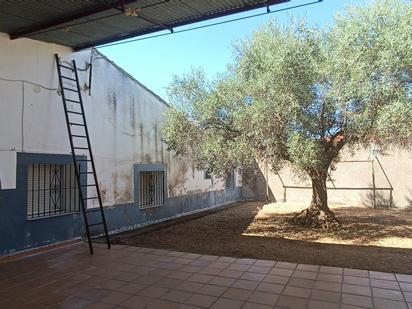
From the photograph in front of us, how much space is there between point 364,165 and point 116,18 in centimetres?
1051

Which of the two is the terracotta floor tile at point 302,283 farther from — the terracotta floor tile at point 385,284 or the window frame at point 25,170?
the window frame at point 25,170

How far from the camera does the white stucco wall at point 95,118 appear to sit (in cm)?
598

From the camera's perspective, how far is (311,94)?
22.3 feet

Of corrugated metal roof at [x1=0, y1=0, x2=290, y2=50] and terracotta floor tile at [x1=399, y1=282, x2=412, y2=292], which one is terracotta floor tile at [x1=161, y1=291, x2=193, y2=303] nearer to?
terracotta floor tile at [x1=399, y1=282, x2=412, y2=292]

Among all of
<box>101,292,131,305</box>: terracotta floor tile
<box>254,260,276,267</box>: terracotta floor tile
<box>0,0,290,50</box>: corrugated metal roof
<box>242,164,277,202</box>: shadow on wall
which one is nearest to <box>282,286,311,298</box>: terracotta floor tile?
<box>254,260,276,267</box>: terracotta floor tile

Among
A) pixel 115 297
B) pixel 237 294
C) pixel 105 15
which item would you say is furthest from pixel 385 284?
pixel 105 15

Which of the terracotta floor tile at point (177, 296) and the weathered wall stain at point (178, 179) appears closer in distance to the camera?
the terracotta floor tile at point (177, 296)

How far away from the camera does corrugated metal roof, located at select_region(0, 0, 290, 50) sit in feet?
15.8

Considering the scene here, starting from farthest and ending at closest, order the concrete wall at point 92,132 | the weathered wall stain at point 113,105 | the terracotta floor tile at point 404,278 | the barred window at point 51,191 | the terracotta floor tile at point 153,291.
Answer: the weathered wall stain at point 113,105
the barred window at point 51,191
the concrete wall at point 92,132
the terracotta floor tile at point 404,278
the terracotta floor tile at point 153,291

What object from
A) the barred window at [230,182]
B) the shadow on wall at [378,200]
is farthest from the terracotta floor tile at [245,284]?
the barred window at [230,182]

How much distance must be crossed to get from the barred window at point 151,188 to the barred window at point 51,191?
2.36 meters

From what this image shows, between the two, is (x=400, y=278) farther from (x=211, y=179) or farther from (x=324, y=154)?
(x=211, y=179)

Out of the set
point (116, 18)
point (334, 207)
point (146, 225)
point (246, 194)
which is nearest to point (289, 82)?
point (116, 18)

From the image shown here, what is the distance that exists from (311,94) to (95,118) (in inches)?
179
